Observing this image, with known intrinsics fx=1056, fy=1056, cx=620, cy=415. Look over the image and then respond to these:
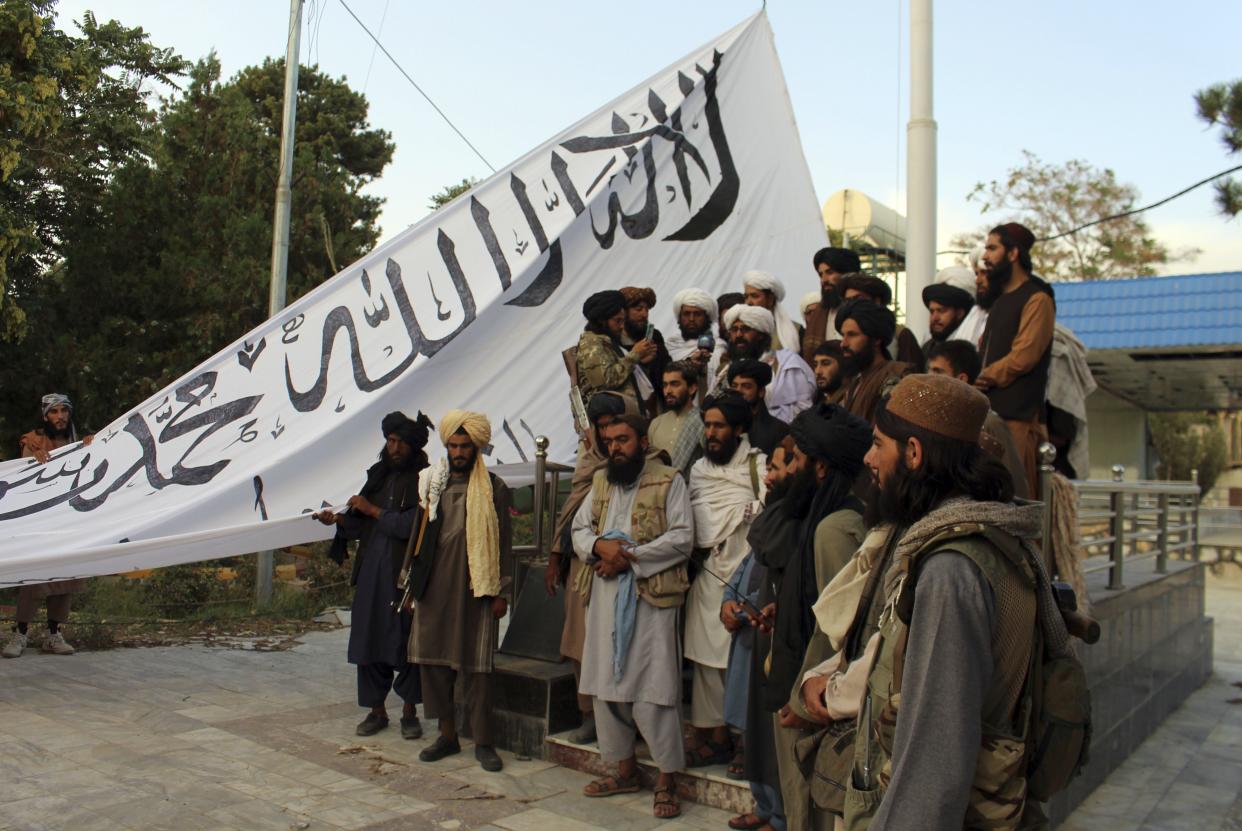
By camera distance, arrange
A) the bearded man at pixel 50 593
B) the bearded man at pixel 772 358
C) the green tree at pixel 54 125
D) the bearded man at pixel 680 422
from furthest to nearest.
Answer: the green tree at pixel 54 125, the bearded man at pixel 50 593, the bearded man at pixel 772 358, the bearded man at pixel 680 422

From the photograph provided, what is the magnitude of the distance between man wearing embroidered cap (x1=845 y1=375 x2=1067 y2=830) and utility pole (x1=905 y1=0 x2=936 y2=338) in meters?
4.21

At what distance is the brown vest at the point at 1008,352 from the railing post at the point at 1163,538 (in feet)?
9.55

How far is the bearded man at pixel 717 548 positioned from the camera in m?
4.50

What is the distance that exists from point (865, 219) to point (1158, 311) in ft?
15.5

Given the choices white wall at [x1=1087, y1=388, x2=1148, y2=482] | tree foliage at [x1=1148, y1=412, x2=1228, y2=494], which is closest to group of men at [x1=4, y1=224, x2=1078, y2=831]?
white wall at [x1=1087, y1=388, x2=1148, y2=482]

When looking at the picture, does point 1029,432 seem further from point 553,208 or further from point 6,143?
point 6,143

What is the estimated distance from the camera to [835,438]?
134 inches

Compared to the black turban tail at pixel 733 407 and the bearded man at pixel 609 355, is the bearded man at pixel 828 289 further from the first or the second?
the black turban tail at pixel 733 407

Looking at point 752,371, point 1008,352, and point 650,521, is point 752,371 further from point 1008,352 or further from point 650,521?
point 1008,352

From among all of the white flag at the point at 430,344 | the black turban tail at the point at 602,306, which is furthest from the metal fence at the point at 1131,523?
the white flag at the point at 430,344

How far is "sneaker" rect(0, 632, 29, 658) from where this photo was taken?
698cm

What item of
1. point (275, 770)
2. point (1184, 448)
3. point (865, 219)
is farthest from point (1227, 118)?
point (1184, 448)

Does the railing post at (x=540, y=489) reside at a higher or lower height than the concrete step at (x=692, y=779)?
higher

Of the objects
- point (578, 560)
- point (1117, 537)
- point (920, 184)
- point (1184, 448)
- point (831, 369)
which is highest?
point (920, 184)
